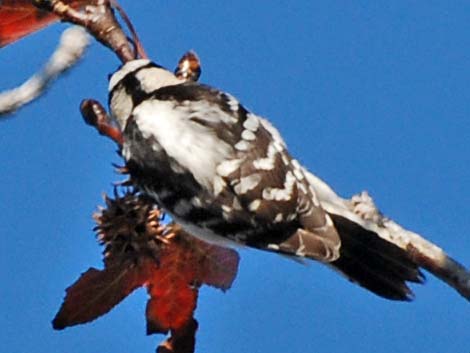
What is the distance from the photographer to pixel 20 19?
1937 millimetres

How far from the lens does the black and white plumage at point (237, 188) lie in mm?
2150

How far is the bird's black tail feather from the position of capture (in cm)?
196

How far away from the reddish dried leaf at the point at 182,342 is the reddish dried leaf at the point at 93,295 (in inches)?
5.3

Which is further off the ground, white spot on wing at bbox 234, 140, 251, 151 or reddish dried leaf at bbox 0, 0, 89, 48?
white spot on wing at bbox 234, 140, 251, 151

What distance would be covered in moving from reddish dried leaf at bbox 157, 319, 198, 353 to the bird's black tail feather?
43 cm

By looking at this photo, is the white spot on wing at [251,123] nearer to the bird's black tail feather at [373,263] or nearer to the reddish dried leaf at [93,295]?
the bird's black tail feather at [373,263]

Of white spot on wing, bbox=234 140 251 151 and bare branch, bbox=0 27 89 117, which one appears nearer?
bare branch, bbox=0 27 89 117

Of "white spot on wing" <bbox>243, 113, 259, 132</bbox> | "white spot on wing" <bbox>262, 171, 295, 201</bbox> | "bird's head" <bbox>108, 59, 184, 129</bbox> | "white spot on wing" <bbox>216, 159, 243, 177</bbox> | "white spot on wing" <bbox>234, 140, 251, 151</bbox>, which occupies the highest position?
"bird's head" <bbox>108, 59, 184, 129</bbox>

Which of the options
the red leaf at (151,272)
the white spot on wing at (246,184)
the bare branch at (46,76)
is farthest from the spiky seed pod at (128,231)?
the bare branch at (46,76)

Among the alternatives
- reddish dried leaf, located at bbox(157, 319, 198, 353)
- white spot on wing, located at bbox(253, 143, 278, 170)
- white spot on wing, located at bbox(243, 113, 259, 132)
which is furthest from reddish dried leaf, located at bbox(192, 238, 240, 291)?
white spot on wing, located at bbox(243, 113, 259, 132)

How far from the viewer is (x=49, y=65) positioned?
1.67 meters

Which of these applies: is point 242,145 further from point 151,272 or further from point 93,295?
point 93,295

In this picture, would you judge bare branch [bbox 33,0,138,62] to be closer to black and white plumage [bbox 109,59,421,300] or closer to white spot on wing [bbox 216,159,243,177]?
black and white plumage [bbox 109,59,421,300]

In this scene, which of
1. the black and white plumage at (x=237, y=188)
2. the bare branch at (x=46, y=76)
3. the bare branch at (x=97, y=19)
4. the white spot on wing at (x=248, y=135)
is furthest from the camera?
the white spot on wing at (x=248, y=135)
